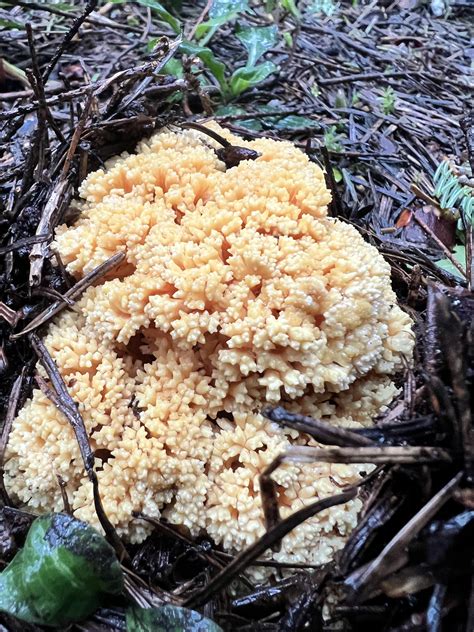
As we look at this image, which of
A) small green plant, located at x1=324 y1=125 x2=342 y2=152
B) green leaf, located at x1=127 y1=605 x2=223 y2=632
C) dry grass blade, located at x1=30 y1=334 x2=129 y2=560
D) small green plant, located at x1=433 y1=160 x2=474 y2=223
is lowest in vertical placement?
green leaf, located at x1=127 y1=605 x2=223 y2=632

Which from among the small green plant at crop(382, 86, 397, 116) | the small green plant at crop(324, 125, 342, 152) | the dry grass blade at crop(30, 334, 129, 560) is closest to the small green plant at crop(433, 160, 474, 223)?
the small green plant at crop(324, 125, 342, 152)

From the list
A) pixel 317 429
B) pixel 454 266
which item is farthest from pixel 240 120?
pixel 317 429

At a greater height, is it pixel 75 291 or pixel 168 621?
pixel 75 291

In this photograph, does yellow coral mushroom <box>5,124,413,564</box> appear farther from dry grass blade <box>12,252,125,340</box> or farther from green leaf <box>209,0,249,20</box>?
green leaf <box>209,0,249,20</box>

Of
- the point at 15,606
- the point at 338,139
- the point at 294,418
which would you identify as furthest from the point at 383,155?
the point at 15,606

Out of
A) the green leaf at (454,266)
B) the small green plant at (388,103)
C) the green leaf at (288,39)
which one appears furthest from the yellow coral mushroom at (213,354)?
the green leaf at (288,39)

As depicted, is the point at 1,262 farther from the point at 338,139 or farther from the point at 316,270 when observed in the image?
the point at 338,139

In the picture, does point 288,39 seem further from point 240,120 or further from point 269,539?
point 269,539
